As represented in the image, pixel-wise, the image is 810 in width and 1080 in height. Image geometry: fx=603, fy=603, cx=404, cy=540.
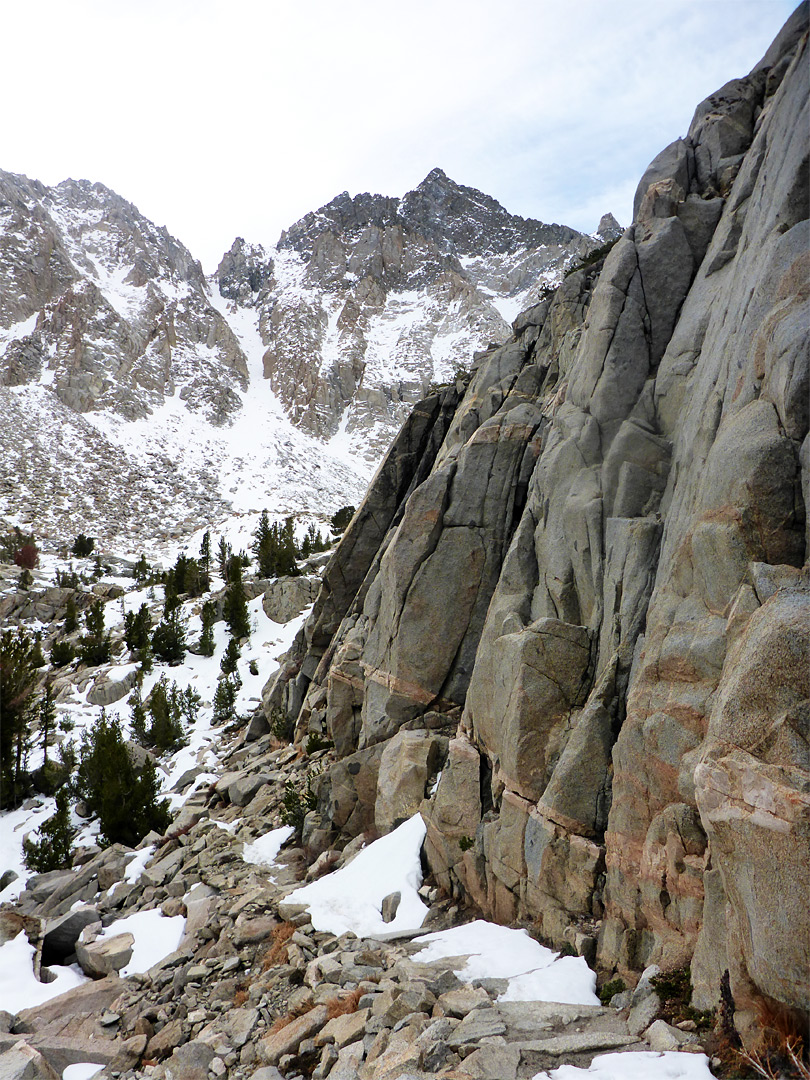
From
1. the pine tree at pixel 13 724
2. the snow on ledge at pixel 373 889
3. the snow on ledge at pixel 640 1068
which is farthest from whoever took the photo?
the pine tree at pixel 13 724

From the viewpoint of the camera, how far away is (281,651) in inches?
1526

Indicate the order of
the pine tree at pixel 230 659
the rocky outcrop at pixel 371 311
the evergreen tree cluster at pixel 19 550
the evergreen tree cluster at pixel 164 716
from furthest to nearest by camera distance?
the rocky outcrop at pixel 371 311 < the evergreen tree cluster at pixel 19 550 < the pine tree at pixel 230 659 < the evergreen tree cluster at pixel 164 716

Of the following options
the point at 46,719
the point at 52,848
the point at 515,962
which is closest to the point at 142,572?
the point at 46,719

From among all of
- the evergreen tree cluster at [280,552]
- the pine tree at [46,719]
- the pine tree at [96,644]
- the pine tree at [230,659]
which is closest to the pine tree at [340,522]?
the evergreen tree cluster at [280,552]

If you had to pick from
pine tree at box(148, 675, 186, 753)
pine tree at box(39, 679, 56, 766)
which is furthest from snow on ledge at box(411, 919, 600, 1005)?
pine tree at box(39, 679, 56, 766)

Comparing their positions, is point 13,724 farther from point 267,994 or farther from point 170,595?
point 267,994

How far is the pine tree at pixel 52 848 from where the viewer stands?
20.6 m

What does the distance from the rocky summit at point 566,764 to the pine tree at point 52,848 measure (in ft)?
1.77

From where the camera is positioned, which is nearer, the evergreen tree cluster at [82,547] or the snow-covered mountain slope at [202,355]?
the evergreen tree cluster at [82,547]

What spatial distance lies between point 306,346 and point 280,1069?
504 feet

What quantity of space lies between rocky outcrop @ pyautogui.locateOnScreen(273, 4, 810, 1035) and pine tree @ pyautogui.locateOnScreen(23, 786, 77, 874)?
34.0ft

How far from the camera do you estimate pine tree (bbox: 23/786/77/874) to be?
67.5 ft

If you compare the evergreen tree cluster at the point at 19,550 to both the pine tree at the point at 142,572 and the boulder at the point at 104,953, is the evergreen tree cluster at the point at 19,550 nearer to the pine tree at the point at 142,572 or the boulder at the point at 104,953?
the pine tree at the point at 142,572

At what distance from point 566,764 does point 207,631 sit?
110 ft
